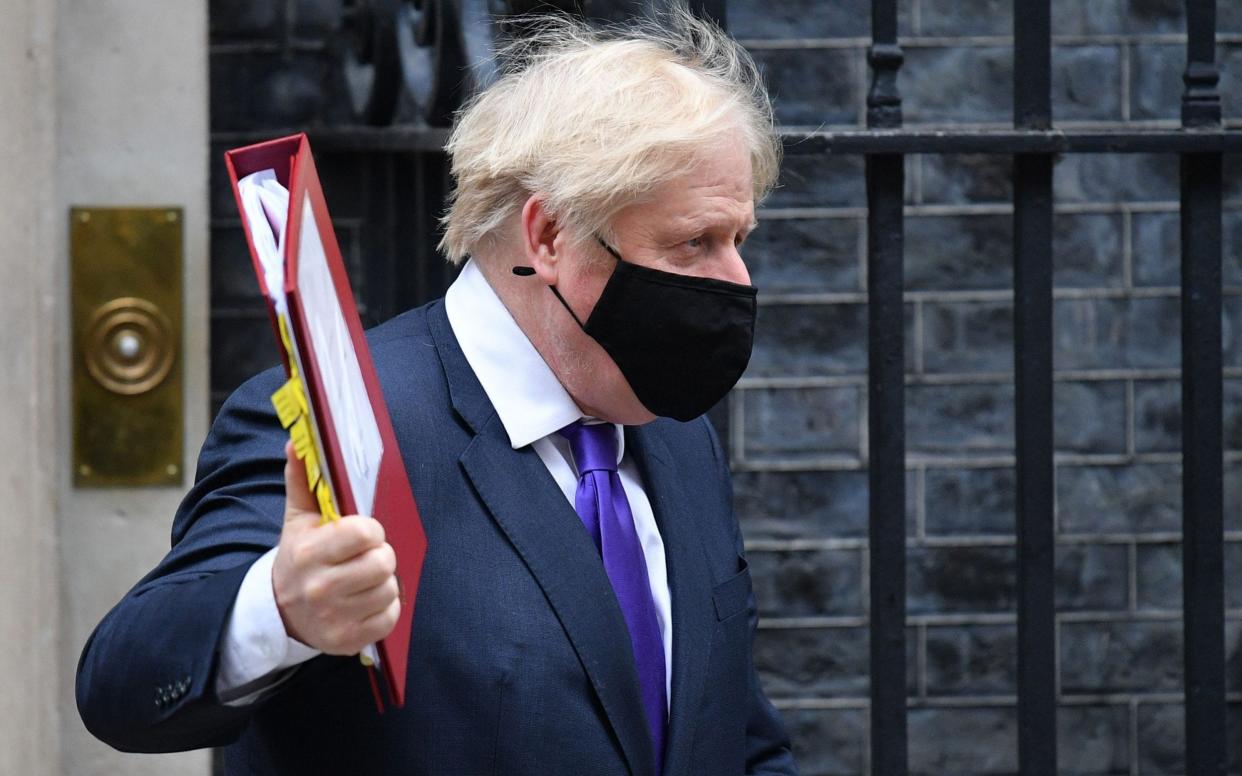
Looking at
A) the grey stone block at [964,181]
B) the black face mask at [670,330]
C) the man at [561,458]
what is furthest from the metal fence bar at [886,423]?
the grey stone block at [964,181]

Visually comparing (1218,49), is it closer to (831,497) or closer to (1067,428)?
(1067,428)

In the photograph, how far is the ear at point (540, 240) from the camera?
5.72ft

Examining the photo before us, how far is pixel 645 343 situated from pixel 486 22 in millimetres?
769

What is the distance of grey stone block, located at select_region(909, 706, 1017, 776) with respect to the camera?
360 cm

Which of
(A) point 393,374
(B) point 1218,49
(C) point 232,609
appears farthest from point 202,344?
(B) point 1218,49

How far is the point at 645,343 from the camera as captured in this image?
1.75 m

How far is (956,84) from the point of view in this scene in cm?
355

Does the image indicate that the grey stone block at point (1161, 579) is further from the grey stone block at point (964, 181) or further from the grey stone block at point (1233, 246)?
the grey stone block at point (964, 181)

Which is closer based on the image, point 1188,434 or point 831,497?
point 1188,434

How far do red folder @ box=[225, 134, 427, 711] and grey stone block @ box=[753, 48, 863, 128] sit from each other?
89.3 inches

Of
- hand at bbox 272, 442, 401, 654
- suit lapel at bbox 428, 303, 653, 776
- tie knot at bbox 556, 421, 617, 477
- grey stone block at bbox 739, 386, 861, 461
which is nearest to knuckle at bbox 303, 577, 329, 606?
hand at bbox 272, 442, 401, 654

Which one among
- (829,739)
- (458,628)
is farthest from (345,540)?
(829,739)

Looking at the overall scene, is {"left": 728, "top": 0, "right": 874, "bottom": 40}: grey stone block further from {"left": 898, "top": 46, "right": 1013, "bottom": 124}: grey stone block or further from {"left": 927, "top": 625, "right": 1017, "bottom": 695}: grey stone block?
{"left": 927, "top": 625, "right": 1017, "bottom": 695}: grey stone block

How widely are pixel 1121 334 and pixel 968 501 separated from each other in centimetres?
49
